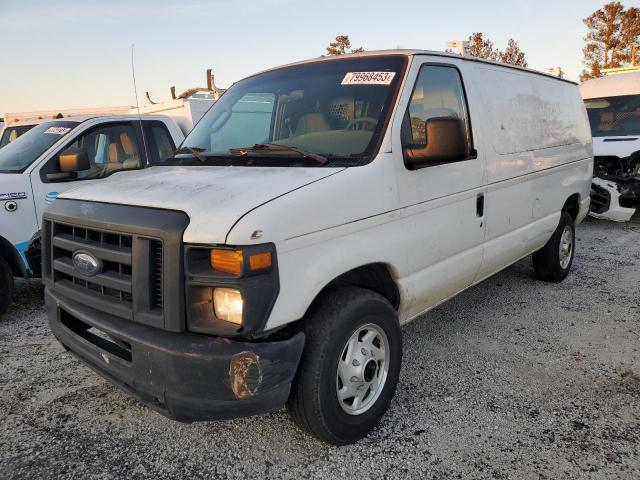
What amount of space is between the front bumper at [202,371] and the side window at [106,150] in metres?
3.45

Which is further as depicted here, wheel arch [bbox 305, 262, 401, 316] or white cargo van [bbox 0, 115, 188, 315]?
white cargo van [bbox 0, 115, 188, 315]

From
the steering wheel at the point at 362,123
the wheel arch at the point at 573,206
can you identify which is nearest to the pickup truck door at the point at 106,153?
the steering wheel at the point at 362,123

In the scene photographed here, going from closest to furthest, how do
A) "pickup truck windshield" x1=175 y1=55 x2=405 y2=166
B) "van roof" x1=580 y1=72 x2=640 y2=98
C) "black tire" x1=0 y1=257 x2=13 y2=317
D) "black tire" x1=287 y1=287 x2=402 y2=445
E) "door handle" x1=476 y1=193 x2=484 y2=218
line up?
"black tire" x1=287 y1=287 x2=402 y2=445
"pickup truck windshield" x1=175 y1=55 x2=405 y2=166
"door handle" x1=476 y1=193 x2=484 y2=218
"black tire" x1=0 y1=257 x2=13 y2=317
"van roof" x1=580 y1=72 x2=640 y2=98

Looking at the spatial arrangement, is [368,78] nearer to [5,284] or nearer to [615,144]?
[5,284]

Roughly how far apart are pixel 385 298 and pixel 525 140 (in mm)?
2289

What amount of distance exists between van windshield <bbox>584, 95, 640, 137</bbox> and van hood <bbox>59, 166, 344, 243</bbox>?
858 cm

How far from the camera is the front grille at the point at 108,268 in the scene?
2.33m

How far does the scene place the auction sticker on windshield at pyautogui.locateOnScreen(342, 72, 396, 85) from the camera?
3.13 metres

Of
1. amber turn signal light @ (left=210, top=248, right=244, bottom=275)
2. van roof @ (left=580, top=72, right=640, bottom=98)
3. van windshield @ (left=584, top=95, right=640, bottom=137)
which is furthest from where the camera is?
van roof @ (left=580, top=72, right=640, bottom=98)

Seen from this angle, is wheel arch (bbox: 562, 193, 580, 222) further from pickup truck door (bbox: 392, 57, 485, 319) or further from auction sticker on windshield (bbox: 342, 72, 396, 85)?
auction sticker on windshield (bbox: 342, 72, 396, 85)

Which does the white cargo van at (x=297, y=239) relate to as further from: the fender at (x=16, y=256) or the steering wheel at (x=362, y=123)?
the fender at (x=16, y=256)

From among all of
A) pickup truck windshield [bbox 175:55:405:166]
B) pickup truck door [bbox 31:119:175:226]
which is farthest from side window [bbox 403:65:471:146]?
pickup truck door [bbox 31:119:175:226]

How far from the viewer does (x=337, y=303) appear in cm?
262

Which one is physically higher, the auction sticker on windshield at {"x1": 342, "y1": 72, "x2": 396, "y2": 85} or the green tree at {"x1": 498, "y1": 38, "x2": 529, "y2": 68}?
the green tree at {"x1": 498, "y1": 38, "x2": 529, "y2": 68}
